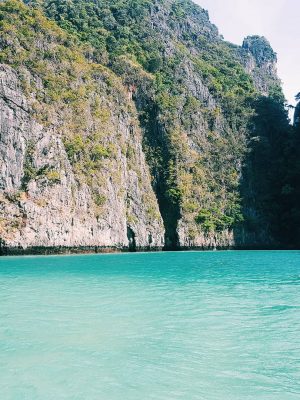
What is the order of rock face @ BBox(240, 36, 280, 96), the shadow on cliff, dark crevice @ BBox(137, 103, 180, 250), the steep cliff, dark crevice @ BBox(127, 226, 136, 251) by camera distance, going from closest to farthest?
1. the steep cliff
2. dark crevice @ BBox(127, 226, 136, 251)
3. dark crevice @ BBox(137, 103, 180, 250)
4. the shadow on cliff
5. rock face @ BBox(240, 36, 280, 96)

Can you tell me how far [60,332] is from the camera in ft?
29.0

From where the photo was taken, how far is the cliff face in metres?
39.1

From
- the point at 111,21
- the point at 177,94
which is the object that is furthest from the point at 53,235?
the point at 111,21

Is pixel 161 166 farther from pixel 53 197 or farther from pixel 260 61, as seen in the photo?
pixel 260 61

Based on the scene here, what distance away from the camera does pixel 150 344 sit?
8.01 m

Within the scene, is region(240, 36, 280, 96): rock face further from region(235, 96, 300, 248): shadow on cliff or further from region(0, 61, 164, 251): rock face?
region(0, 61, 164, 251): rock face

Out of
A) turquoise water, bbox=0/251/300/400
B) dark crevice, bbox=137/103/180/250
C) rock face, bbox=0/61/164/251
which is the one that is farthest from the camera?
dark crevice, bbox=137/103/180/250

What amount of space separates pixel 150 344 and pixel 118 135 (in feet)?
137

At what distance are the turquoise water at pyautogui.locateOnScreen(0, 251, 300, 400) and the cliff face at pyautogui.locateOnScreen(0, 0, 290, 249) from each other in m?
25.5

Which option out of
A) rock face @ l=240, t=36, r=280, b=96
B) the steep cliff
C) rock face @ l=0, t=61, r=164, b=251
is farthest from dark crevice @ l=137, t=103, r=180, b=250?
rock face @ l=240, t=36, r=280, b=96

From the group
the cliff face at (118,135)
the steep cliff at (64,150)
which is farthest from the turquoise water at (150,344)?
the cliff face at (118,135)

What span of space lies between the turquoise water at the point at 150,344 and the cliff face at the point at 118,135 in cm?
2550

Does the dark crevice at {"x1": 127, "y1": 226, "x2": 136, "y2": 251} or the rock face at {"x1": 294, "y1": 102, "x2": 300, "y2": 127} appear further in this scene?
the rock face at {"x1": 294, "y1": 102, "x2": 300, "y2": 127}

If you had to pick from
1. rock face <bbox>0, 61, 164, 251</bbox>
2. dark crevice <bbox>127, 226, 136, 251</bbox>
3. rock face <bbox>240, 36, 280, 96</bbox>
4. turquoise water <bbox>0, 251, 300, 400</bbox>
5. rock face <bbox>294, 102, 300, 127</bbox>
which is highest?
rock face <bbox>240, 36, 280, 96</bbox>
